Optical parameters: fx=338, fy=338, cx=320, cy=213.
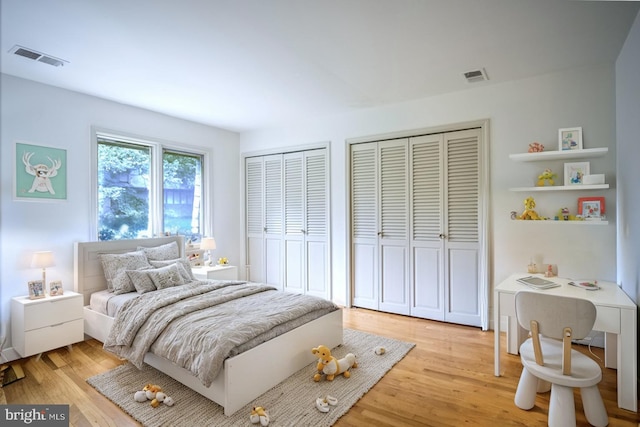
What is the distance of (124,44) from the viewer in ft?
8.54

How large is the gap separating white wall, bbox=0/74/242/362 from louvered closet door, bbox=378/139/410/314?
3.01 m

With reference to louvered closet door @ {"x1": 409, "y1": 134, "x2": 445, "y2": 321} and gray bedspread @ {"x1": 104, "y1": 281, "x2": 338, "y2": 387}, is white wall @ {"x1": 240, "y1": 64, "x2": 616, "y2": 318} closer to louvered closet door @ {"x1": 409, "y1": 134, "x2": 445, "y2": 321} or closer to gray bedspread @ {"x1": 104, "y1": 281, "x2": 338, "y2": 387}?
louvered closet door @ {"x1": 409, "y1": 134, "x2": 445, "y2": 321}

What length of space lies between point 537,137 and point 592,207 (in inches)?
32.4

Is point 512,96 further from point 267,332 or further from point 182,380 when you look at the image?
point 182,380

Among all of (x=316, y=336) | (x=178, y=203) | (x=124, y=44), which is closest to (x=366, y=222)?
(x=316, y=336)

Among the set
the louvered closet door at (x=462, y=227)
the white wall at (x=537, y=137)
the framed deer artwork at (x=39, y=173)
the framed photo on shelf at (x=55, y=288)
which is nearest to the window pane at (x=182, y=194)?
the framed deer artwork at (x=39, y=173)

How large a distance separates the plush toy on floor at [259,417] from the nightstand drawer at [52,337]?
219cm

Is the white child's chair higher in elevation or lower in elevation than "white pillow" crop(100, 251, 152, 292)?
lower

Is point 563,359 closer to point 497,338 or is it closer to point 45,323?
point 497,338

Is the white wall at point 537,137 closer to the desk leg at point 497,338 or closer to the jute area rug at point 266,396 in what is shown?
the desk leg at point 497,338

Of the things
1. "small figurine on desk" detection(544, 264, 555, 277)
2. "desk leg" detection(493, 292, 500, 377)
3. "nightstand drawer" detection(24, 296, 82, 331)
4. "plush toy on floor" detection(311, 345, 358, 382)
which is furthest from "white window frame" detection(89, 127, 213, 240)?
"small figurine on desk" detection(544, 264, 555, 277)

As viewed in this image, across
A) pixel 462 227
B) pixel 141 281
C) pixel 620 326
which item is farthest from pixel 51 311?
pixel 620 326

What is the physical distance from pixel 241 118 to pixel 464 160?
2968 millimetres
